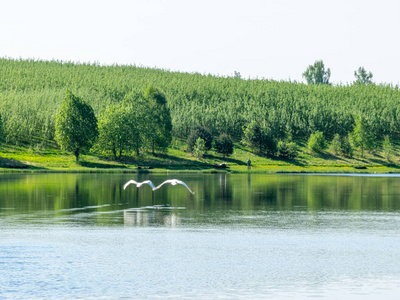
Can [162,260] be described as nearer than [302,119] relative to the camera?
Yes

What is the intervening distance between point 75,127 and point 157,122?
21014 mm

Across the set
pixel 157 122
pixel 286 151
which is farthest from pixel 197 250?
pixel 286 151

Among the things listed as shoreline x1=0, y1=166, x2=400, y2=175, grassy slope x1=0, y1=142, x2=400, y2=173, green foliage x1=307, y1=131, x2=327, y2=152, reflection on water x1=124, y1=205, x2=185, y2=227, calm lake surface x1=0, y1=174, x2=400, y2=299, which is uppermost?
green foliage x1=307, y1=131, x2=327, y2=152

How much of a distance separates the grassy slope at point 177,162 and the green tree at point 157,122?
3.38m

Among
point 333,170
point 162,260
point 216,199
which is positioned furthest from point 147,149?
point 162,260

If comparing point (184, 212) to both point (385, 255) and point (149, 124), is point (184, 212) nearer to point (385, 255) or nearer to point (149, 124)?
point (385, 255)

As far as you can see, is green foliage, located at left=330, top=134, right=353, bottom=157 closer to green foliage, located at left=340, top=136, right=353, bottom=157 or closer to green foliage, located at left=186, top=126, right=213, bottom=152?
green foliage, located at left=340, top=136, right=353, bottom=157

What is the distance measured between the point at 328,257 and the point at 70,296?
1133 centimetres

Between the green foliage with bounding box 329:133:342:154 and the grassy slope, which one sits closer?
the grassy slope

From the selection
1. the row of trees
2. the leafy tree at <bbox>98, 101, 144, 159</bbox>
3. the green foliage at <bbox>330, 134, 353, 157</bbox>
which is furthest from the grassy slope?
the row of trees

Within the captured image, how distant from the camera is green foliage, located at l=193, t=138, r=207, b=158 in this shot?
13925 centimetres

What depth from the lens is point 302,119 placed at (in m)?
190

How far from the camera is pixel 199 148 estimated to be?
13962 centimetres

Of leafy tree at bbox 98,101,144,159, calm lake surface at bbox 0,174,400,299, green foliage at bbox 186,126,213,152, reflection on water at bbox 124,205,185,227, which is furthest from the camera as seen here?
green foliage at bbox 186,126,213,152
